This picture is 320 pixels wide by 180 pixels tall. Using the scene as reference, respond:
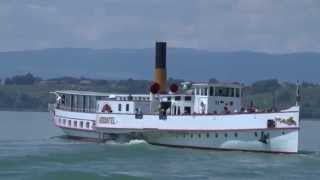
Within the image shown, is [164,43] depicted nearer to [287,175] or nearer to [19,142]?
[19,142]

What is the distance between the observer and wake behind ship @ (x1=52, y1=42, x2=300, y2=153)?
71.8 meters

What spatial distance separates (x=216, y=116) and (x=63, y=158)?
35.4 feet

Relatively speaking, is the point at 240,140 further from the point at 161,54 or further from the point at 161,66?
the point at 161,54

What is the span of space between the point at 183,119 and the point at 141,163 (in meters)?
9.58

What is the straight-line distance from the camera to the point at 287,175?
61.1 meters

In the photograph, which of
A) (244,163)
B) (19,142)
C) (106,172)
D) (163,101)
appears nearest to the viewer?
(106,172)

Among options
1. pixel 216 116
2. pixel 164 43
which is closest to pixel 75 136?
pixel 164 43

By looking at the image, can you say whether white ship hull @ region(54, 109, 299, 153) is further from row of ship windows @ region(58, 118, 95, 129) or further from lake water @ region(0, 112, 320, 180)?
row of ship windows @ region(58, 118, 95, 129)

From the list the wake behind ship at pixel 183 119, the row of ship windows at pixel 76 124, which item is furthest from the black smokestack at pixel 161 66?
the row of ship windows at pixel 76 124

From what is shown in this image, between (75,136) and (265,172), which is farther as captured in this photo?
(75,136)

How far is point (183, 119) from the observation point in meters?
75.2

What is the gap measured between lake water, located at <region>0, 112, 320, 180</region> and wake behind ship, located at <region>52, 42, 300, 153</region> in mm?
871

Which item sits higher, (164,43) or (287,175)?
(164,43)

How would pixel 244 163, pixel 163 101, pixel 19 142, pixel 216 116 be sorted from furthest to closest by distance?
1. pixel 19 142
2. pixel 163 101
3. pixel 216 116
4. pixel 244 163
